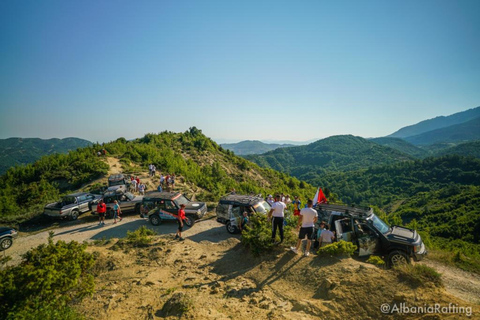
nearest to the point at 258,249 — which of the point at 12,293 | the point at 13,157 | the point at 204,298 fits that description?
the point at 204,298

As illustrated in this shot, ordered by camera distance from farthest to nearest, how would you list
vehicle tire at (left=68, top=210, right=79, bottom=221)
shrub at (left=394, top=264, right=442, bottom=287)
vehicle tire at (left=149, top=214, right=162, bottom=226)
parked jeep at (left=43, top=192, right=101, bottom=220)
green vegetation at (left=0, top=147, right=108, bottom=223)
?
green vegetation at (left=0, top=147, right=108, bottom=223) < vehicle tire at (left=68, top=210, right=79, bottom=221) < parked jeep at (left=43, top=192, right=101, bottom=220) < vehicle tire at (left=149, top=214, right=162, bottom=226) < shrub at (left=394, top=264, right=442, bottom=287)

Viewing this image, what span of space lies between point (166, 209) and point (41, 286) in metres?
8.77

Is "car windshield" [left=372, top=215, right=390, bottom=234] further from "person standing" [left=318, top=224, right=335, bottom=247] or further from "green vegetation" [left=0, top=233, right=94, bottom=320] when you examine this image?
"green vegetation" [left=0, top=233, right=94, bottom=320]

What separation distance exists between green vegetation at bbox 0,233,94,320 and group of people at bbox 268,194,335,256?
20.3ft

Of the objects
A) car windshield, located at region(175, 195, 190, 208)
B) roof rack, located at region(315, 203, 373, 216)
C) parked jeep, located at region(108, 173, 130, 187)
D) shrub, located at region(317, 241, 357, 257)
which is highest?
parked jeep, located at region(108, 173, 130, 187)

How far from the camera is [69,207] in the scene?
16328 millimetres

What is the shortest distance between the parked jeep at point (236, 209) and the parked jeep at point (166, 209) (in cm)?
197

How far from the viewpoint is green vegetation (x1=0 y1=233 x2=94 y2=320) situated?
4949 millimetres

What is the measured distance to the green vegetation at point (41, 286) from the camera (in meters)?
4.95

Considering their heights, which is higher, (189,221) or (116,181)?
(116,181)

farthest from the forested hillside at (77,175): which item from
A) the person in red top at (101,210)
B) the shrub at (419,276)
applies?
the shrub at (419,276)

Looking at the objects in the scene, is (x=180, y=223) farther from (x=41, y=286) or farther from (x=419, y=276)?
(x=419, y=276)

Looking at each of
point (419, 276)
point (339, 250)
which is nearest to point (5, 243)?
point (339, 250)

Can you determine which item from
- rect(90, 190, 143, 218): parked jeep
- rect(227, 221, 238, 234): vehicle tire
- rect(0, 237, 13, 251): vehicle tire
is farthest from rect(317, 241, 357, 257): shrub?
rect(0, 237, 13, 251): vehicle tire
